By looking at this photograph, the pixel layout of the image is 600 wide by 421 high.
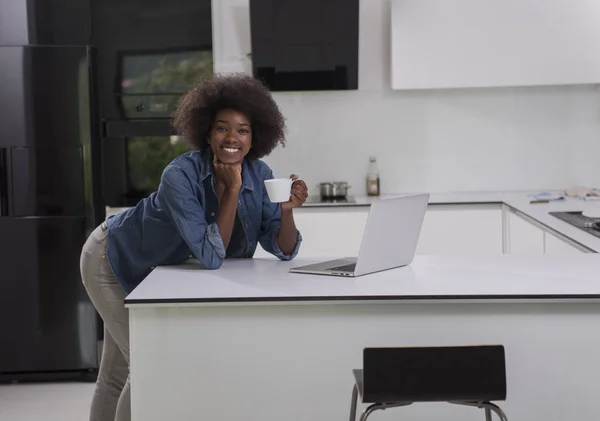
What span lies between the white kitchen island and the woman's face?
541mm

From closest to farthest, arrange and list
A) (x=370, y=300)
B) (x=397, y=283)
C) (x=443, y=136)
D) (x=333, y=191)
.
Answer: (x=370, y=300) < (x=397, y=283) < (x=333, y=191) < (x=443, y=136)

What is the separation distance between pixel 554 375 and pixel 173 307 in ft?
3.42

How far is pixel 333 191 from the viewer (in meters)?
5.10

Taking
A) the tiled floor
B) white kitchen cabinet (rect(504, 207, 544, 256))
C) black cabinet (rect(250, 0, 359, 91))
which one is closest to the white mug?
white kitchen cabinet (rect(504, 207, 544, 256))

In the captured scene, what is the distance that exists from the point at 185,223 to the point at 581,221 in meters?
1.97

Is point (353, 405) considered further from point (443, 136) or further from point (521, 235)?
point (443, 136)

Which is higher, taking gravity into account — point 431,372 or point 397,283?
point 397,283

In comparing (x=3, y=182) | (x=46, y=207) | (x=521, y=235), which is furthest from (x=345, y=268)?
(x=3, y=182)

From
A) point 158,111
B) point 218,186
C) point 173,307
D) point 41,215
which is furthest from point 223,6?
point 173,307

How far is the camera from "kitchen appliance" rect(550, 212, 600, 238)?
3536 millimetres

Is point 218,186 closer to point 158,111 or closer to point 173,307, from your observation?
point 173,307

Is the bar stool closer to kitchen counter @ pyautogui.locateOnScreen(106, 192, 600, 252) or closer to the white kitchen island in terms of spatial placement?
the white kitchen island

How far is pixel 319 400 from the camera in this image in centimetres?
240

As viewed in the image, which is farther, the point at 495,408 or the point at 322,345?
the point at 322,345
